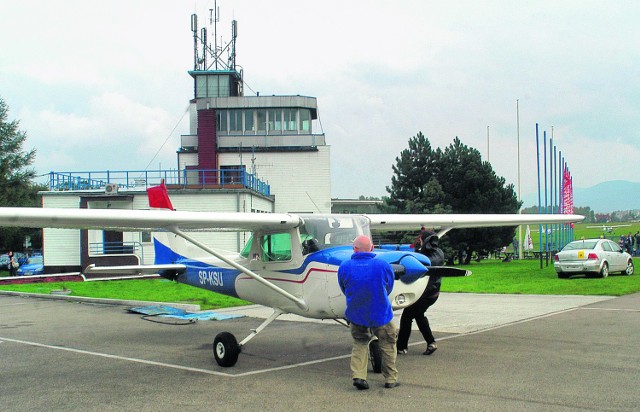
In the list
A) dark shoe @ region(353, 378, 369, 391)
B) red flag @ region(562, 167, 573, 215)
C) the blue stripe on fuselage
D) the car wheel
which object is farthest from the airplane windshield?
red flag @ region(562, 167, 573, 215)

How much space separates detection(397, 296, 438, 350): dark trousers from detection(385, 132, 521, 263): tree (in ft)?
96.5

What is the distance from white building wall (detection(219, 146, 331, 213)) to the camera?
39.3 metres

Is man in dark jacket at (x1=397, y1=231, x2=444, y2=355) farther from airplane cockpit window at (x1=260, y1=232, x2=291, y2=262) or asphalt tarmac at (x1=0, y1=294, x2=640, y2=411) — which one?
airplane cockpit window at (x1=260, y1=232, x2=291, y2=262)

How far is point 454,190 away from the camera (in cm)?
4219

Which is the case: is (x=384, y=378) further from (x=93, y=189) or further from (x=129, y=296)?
(x=93, y=189)

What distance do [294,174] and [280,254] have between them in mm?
29961

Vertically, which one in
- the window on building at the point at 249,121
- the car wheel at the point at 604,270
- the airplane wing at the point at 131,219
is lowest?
the car wheel at the point at 604,270

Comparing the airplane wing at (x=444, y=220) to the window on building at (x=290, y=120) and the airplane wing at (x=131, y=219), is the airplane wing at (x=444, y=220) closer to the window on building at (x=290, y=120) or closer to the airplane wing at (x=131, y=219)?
the airplane wing at (x=131, y=219)

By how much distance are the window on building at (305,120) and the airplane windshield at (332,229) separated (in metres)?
31.9

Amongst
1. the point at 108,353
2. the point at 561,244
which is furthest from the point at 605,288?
the point at 561,244

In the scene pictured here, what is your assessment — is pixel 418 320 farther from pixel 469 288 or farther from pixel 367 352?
pixel 469 288

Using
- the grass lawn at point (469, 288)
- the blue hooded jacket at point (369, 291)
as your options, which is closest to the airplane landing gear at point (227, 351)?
the blue hooded jacket at point (369, 291)

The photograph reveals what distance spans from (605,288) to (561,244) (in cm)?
1846

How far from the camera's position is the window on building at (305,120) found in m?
40.9
